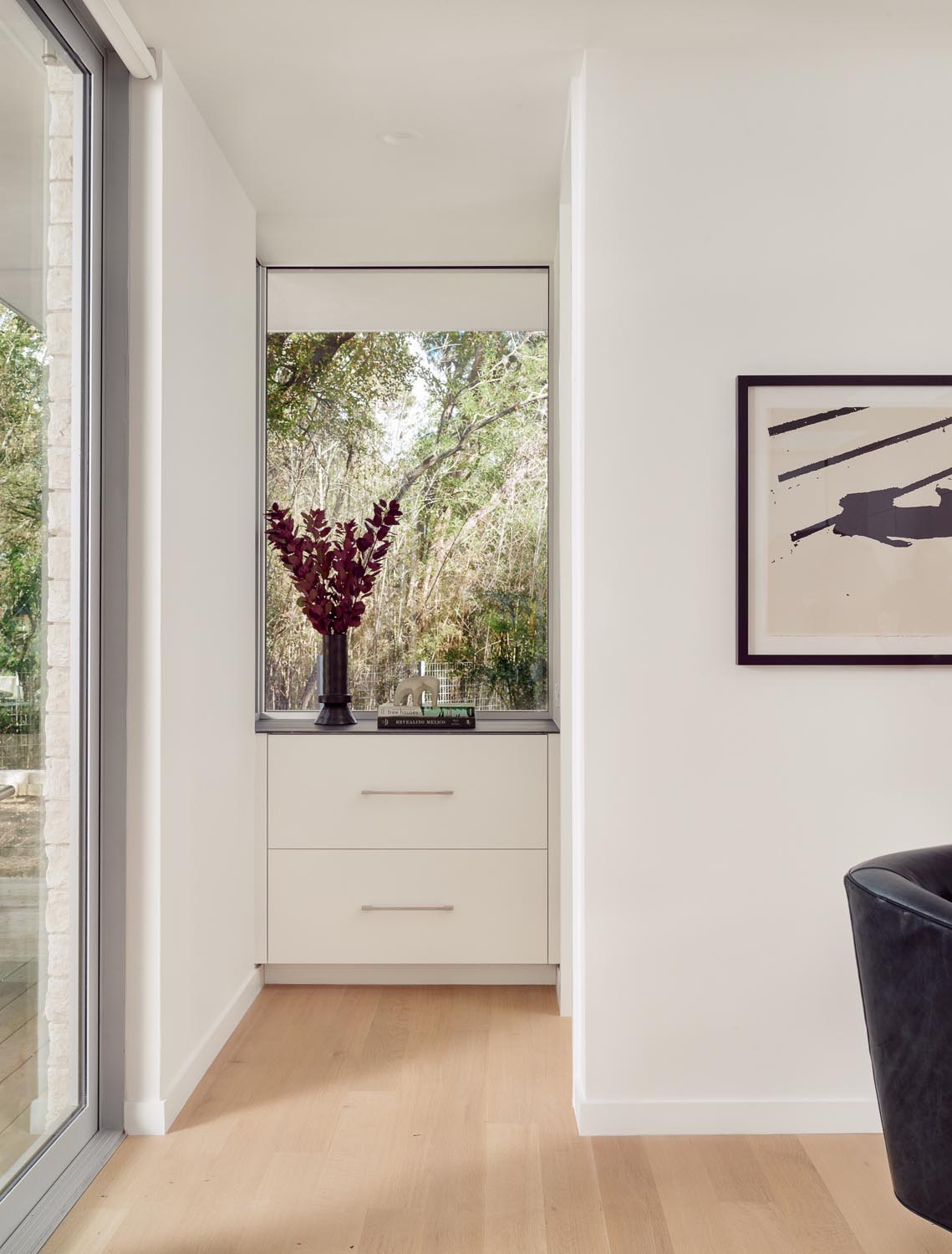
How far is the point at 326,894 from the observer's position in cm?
329

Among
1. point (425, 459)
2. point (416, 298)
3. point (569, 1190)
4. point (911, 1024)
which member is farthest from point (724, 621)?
point (416, 298)

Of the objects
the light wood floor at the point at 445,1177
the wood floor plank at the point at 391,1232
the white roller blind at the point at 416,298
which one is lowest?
the light wood floor at the point at 445,1177

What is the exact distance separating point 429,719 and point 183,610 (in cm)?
108

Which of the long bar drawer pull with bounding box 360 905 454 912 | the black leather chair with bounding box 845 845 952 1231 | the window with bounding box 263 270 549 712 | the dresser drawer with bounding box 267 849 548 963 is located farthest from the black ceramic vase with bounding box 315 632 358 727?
the black leather chair with bounding box 845 845 952 1231

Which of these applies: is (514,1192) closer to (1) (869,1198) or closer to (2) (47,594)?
(1) (869,1198)

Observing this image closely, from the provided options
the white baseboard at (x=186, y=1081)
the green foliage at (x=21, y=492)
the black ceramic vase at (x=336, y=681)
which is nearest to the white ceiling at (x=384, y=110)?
the green foliage at (x=21, y=492)

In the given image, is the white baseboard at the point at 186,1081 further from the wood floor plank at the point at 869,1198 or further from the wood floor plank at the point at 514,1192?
the wood floor plank at the point at 869,1198

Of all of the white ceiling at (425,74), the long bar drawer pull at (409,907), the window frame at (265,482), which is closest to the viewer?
the white ceiling at (425,74)

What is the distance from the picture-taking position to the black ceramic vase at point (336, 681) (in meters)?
3.43

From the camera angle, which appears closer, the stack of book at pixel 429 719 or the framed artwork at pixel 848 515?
the framed artwork at pixel 848 515

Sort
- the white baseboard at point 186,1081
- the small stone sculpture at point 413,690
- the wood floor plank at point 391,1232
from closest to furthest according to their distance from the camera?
1. the wood floor plank at point 391,1232
2. the white baseboard at point 186,1081
3. the small stone sculpture at point 413,690

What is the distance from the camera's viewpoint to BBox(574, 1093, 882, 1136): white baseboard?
93.0 inches

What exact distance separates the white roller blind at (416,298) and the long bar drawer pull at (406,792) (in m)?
1.70

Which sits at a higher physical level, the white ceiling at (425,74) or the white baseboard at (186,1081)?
the white ceiling at (425,74)
